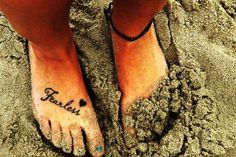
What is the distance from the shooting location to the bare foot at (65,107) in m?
1.45

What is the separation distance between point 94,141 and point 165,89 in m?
0.30

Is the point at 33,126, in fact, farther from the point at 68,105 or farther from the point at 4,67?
the point at 4,67

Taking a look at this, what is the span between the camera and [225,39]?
1.63 meters

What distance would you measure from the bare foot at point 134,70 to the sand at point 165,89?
3cm

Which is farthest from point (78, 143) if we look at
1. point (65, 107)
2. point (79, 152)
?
point (65, 107)

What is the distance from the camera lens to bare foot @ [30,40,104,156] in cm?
145

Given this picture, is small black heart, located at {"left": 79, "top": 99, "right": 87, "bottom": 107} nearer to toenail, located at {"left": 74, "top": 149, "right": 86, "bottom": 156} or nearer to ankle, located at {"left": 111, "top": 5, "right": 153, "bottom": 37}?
toenail, located at {"left": 74, "top": 149, "right": 86, "bottom": 156}

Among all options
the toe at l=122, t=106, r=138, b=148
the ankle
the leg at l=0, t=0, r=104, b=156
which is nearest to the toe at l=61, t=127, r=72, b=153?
the leg at l=0, t=0, r=104, b=156

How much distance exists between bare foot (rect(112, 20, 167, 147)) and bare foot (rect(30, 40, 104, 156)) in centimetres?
12

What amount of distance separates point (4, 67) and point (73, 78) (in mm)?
299

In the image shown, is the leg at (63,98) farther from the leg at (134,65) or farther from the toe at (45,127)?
the leg at (134,65)

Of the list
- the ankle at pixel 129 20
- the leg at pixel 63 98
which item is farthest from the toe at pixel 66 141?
the ankle at pixel 129 20

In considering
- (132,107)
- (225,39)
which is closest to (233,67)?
(225,39)

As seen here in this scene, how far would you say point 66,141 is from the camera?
145 centimetres
